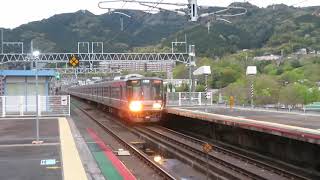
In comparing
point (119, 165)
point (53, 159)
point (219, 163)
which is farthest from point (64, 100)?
point (53, 159)

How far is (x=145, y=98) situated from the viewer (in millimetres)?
30047

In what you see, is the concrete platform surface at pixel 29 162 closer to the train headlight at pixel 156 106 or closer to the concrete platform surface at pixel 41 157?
the concrete platform surface at pixel 41 157

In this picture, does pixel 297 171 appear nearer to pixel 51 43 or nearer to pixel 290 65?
pixel 290 65

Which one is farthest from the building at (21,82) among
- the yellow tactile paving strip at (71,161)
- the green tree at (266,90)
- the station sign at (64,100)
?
the green tree at (266,90)

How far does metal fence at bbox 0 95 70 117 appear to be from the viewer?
115ft

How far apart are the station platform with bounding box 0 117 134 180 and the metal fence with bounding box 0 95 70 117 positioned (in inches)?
530

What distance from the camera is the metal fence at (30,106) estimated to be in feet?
115

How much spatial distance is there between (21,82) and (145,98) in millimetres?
14269

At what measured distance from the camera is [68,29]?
393 ft

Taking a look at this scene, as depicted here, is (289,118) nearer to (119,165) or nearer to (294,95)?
(119,165)

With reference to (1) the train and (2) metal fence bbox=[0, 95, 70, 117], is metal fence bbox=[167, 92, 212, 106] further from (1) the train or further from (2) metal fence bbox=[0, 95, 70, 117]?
(1) the train

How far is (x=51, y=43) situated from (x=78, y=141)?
300 ft

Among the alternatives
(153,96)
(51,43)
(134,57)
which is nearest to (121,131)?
(153,96)

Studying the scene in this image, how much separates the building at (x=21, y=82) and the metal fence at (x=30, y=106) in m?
3.92
